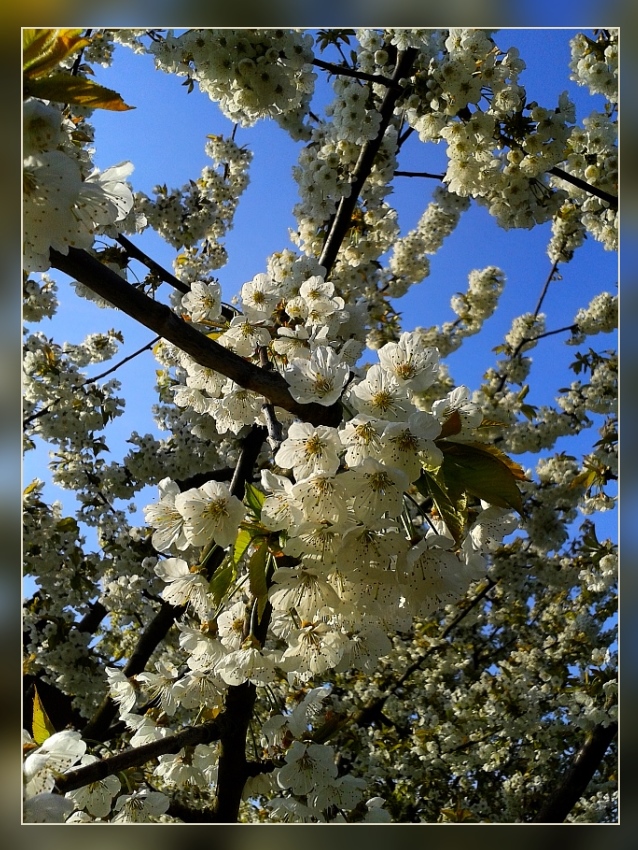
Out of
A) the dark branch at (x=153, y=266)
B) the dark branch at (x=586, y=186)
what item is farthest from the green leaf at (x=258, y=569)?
the dark branch at (x=586, y=186)

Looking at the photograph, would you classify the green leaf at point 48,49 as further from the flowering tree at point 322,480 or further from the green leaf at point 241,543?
the green leaf at point 241,543

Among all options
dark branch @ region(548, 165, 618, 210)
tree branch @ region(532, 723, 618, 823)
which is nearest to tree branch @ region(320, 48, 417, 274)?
dark branch @ region(548, 165, 618, 210)

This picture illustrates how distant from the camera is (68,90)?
2.59 feet

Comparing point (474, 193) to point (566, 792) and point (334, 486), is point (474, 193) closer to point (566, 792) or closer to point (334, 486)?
point (334, 486)

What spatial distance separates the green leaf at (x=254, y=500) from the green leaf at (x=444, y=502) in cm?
23

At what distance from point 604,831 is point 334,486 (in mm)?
923

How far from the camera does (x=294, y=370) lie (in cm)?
90

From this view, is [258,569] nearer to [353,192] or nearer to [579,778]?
[353,192]

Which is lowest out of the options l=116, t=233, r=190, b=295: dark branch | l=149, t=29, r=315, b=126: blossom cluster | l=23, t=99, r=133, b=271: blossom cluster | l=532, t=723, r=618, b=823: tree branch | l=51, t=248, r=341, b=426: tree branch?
l=532, t=723, r=618, b=823: tree branch

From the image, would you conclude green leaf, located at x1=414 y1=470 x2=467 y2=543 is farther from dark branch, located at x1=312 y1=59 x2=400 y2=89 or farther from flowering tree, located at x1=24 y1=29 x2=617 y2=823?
dark branch, located at x1=312 y1=59 x2=400 y2=89

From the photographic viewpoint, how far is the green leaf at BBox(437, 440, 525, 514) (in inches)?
33.2

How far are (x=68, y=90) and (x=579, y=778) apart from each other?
7.59 feet

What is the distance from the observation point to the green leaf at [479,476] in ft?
2.77
